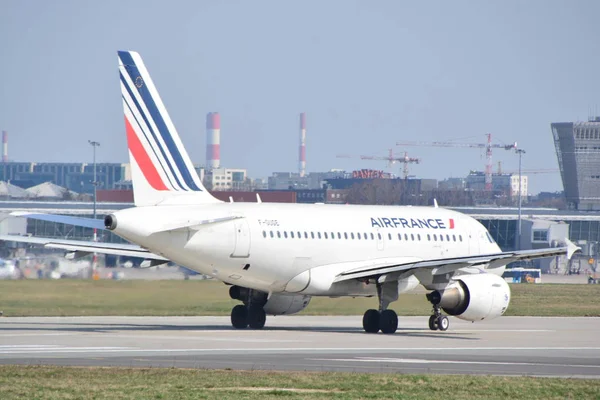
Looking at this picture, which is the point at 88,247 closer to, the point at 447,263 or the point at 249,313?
the point at 249,313

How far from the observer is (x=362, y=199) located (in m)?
167

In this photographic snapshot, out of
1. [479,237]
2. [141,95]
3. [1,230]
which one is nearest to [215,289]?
[479,237]

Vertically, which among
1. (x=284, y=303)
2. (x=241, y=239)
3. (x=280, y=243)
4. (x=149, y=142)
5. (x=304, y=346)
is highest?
(x=149, y=142)

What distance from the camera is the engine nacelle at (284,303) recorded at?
41344 mm

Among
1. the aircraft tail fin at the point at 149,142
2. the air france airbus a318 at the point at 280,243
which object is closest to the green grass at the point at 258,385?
the air france airbus a318 at the point at 280,243

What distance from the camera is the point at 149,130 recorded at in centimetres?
3638

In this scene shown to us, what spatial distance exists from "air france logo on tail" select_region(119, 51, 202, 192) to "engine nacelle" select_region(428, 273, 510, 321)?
9.34m

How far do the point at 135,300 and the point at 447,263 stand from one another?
13293 millimetres

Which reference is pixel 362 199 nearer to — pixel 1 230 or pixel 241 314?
pixel 1 230

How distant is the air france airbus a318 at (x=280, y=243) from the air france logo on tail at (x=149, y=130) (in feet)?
0.10

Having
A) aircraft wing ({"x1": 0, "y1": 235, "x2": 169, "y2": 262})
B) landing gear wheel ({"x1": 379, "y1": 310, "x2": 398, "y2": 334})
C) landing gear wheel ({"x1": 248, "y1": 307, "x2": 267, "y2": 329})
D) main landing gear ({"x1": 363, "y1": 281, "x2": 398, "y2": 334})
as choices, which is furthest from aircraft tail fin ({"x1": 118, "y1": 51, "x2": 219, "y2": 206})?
landing gear wheel ({"x1": 379, "y1": 310, "x2": 398, "y2": 334})

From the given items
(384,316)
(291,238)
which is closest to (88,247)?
(291,238)

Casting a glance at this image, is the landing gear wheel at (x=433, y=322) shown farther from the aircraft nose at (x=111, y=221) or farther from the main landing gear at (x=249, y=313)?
the aircraft nose at (x=111, y=221)

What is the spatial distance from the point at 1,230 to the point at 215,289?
129ft
